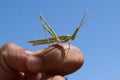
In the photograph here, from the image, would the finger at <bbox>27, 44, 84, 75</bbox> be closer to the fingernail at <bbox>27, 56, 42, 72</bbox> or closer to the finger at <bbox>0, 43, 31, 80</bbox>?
the fingernail at <bbox>27, 56, 42, 72</bbox>

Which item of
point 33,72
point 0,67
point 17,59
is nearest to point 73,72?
point 33,72

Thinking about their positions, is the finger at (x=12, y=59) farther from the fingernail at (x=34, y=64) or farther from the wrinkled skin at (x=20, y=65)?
the fingernail at (x=34, y=64)

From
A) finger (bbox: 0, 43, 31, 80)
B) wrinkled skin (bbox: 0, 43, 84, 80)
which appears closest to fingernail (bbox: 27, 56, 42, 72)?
wrinkled skin (bbox: 0, 43, 84, 80)

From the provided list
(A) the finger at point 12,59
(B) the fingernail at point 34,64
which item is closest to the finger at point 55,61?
(B) the fingernail at point 34,64

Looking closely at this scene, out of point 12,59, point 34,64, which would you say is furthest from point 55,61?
point 12,59

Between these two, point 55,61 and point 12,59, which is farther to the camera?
point 12,59

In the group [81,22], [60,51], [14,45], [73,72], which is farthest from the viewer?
[14,45]

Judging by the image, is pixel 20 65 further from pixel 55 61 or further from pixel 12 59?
pixel 55 61

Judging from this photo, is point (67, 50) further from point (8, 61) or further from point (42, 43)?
point (8, 61)
